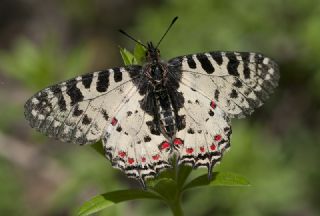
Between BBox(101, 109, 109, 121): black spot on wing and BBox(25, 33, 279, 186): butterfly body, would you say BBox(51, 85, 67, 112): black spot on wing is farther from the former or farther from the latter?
BBox(101, 109, 109, 121): black spot on wing

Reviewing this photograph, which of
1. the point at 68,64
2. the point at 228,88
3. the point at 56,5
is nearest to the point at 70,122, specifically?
the point at 228,88

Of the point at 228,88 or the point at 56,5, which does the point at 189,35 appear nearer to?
the point at 228,88

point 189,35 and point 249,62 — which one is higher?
point 189,35

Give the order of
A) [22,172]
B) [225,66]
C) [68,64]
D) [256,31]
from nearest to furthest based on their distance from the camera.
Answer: [225,66]
[68,64]
[256,31]
[22,172]

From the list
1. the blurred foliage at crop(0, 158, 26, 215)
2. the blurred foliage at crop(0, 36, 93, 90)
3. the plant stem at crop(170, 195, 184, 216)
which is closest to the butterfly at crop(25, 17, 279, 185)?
the plant stem at crop(170, 195, 184, 216)

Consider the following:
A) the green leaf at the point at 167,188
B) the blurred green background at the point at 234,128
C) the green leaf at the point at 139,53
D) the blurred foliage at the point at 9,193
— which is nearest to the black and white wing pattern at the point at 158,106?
the green leaf at the point at 139,53

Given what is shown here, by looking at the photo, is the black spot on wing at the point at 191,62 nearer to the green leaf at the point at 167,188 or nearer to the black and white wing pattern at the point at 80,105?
the black and white wing pattern at the point at 80,105
